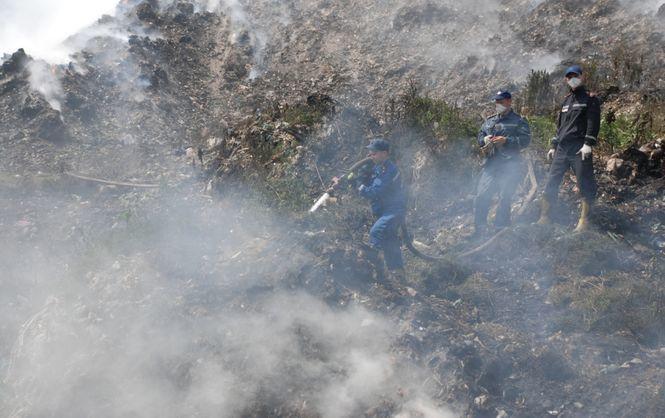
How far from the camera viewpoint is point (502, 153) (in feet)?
18.1

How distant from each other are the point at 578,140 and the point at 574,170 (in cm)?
32

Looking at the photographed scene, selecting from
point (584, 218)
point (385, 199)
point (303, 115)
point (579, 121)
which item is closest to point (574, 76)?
point (579, 121)

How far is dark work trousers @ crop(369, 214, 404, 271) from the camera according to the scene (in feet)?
17.4

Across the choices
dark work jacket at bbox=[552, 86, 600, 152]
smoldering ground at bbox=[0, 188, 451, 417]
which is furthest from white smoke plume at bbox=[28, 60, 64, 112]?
dark work jacket at bbox=[552, 86, 600, 152]

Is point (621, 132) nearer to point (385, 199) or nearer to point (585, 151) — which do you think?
point (585, 151)

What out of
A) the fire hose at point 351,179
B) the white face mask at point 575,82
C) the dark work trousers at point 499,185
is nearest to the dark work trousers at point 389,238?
the fire hose at point 351,179

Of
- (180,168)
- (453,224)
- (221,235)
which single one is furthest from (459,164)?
(180,168)

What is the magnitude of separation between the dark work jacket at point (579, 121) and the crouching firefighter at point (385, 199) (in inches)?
70.8

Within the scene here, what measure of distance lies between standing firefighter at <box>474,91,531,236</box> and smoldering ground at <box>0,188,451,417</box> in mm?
1975

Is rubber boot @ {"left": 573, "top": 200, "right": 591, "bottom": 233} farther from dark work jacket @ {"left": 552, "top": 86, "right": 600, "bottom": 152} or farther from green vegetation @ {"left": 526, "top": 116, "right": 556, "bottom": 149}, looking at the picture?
green vegetation @ {"left": 526, "top": 116, "right": 556, "bottom": 149}

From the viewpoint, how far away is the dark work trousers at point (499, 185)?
559 cm

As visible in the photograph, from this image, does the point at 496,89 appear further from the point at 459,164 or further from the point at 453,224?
the point at 453,224

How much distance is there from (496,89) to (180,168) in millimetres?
5161

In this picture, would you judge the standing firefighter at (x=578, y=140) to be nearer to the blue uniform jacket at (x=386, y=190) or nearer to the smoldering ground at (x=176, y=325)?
the blue uniform jacket at (x=386, y=190)
